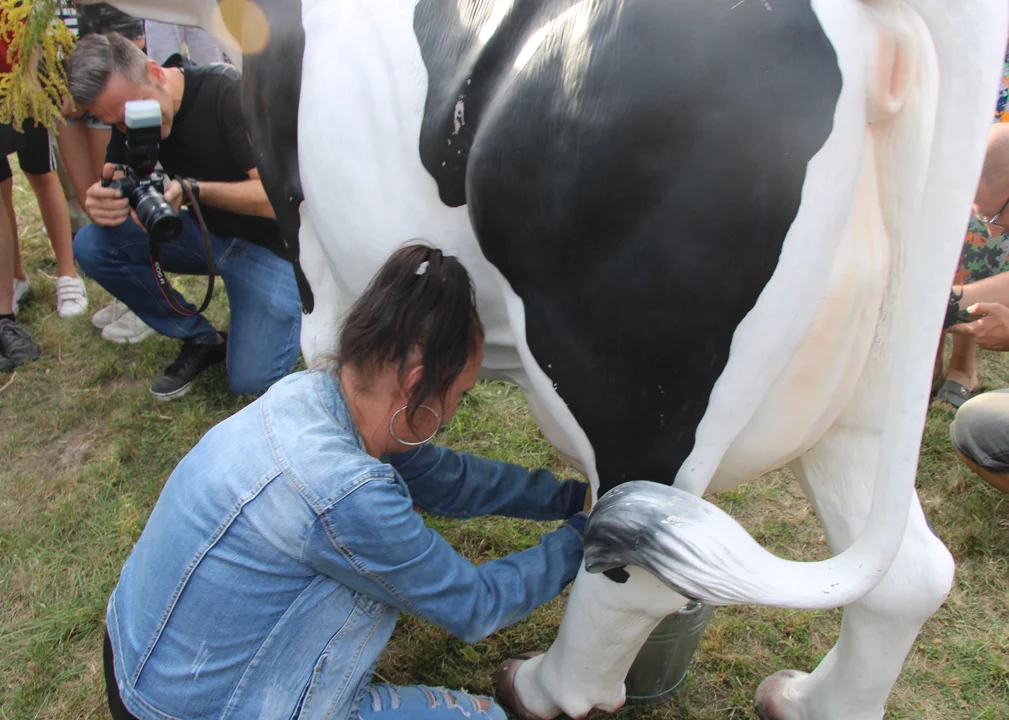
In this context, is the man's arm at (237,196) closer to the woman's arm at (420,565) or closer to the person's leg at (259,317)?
the person's leg at (259,317)

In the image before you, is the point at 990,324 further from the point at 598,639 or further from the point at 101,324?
the point at 101,324

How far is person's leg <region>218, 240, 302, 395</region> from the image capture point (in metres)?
2.28

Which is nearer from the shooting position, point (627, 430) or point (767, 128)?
point (767, 128)

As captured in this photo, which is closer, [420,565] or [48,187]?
[420,565]

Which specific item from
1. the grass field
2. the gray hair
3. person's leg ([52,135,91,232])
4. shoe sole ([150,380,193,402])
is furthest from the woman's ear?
person's leg ([52,135,91,232])

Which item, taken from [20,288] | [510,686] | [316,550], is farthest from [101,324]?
[316,550]

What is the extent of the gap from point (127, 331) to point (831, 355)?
101 inches

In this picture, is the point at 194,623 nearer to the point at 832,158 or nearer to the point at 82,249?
the point at 832,158

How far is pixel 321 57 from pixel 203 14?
589 mm

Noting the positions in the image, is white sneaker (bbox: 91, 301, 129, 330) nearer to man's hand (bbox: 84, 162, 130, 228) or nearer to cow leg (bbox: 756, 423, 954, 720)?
man's hand (bbox: 84, 162, 130, 228)

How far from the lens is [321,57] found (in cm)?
115

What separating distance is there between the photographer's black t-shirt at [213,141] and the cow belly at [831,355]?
1.58 m

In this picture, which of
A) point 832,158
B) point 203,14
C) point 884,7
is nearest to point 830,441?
point 832,158

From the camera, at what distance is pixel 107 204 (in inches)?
82.3
